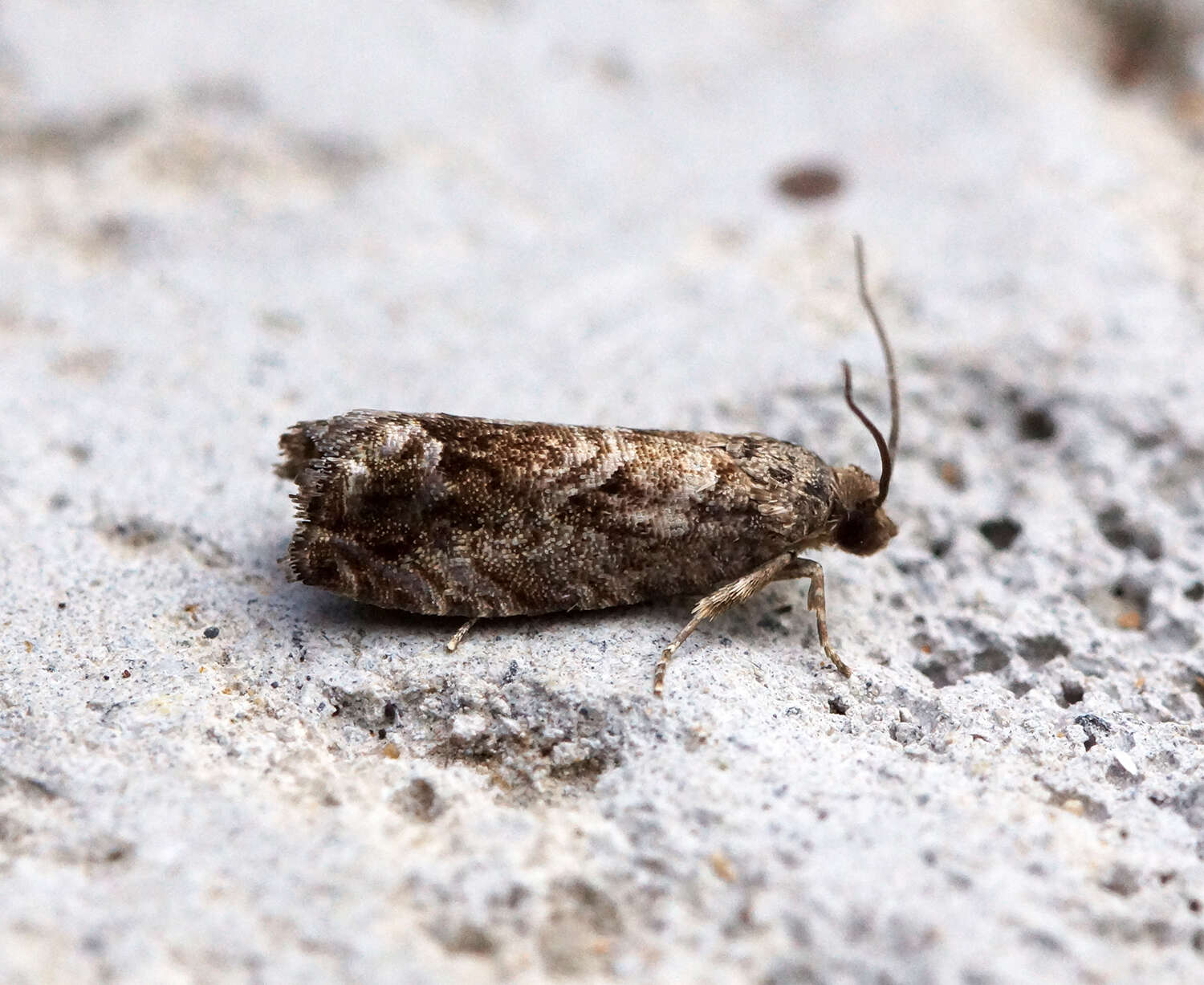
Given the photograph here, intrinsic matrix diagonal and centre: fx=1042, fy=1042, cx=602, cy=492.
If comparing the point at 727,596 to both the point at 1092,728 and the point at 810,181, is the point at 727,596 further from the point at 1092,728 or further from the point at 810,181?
the point at 810,181

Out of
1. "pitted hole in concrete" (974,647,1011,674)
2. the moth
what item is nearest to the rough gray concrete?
"pitted hole in concrete" (974,647,1011,674)

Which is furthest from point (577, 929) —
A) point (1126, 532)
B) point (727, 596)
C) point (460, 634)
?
point (1126, 532)

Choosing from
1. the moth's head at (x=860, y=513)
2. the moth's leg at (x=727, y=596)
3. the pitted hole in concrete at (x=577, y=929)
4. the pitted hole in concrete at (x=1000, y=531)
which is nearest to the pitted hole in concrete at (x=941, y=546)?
the pitted hole in concrete at (x=1000, y=531)

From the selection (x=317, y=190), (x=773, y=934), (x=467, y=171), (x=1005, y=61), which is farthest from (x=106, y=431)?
(x=1005, y=61)

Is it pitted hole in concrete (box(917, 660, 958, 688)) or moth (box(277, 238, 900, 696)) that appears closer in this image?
moth (box(277, 238, 900, 696))

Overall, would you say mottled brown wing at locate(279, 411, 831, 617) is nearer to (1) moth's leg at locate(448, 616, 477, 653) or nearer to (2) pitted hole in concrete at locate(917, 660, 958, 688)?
(1) moth's leg at locate(448, 616, 477, 653)

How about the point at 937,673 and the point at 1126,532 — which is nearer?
the point at 937,673
